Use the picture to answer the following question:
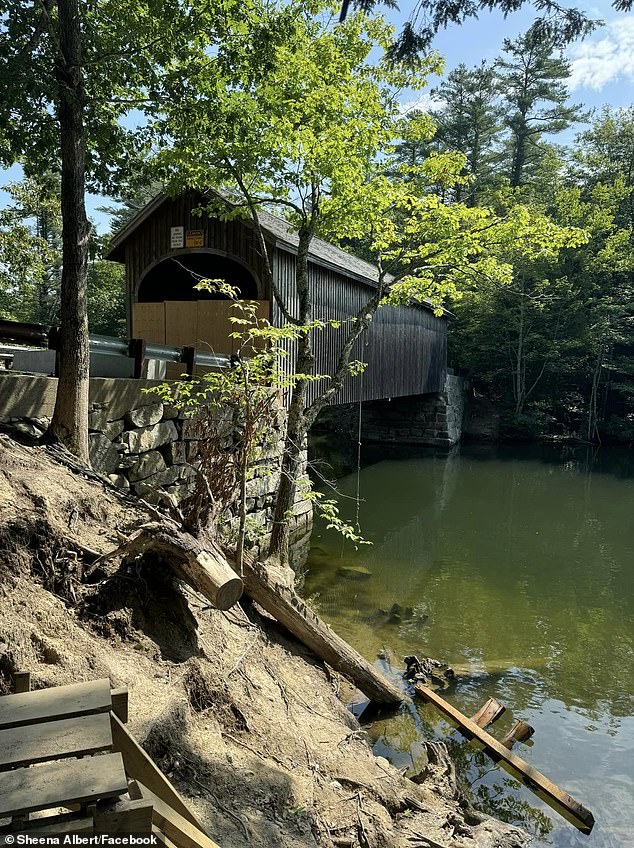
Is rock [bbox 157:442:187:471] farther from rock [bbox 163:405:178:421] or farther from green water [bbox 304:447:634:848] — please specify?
green water [bbox 304:447:634:848]

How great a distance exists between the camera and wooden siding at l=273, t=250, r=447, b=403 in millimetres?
10719

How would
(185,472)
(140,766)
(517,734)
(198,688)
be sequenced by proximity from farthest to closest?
(185,472), (517,734), (198,688), (140,766)

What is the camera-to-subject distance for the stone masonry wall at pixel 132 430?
15.4ft

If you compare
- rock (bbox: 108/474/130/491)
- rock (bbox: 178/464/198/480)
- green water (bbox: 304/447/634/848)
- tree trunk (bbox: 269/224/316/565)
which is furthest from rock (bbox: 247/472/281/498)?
rock (bbox: 108/474/130/491)

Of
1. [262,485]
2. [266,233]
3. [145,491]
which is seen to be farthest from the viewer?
[266,233]

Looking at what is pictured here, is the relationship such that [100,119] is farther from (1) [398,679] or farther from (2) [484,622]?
(2) [484,622]

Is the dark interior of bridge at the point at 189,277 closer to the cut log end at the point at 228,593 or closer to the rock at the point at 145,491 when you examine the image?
the rock at the point at 145,491

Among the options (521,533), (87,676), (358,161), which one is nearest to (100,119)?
(358,161)

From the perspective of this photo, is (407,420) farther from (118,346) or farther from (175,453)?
(118,346)

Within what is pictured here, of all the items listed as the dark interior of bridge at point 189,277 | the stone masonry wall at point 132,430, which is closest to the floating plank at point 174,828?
the stone masonry wall at point 132,430

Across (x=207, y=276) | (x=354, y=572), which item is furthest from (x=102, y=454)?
(x=207, y=276)

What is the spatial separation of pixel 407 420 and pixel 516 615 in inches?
580

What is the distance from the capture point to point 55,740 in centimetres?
168

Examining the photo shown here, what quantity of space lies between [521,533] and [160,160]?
29.9 feet
